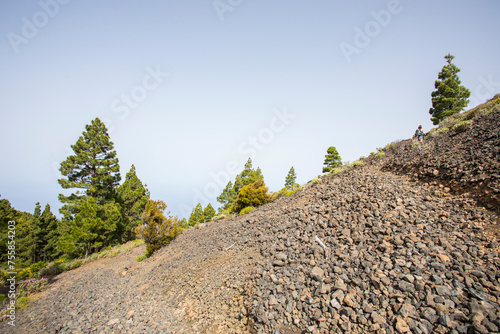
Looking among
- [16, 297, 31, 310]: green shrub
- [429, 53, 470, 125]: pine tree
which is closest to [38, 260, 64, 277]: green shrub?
[16, 297, 31, 310]: green shrub

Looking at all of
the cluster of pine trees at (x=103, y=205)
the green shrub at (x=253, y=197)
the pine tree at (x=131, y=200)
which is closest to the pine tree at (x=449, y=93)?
the cluster of pine trees at (x=103, y=205)

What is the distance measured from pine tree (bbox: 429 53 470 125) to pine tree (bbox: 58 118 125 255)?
41532mm

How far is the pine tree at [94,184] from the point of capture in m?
21.7

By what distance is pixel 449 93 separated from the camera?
26.8 metres

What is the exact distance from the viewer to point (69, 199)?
23344 millimetres

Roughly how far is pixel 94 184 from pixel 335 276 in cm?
2748

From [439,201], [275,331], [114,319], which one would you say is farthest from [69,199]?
[439,201]

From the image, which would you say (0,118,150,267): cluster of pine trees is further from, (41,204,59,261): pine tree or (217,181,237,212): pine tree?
(217,181,237,212): pine tree

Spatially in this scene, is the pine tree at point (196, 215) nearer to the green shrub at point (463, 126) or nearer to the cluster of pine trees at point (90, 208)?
the cluster of pine trees at point (90, 208)

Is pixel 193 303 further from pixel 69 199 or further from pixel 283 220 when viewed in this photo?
pixel 69 199

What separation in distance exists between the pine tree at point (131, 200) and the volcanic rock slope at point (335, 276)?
56.0 ft

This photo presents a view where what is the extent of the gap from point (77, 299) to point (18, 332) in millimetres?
2356

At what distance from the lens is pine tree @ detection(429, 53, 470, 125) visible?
26.6 m

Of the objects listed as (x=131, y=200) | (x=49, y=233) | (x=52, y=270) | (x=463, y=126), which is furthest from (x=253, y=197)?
(x=49, y=233)
